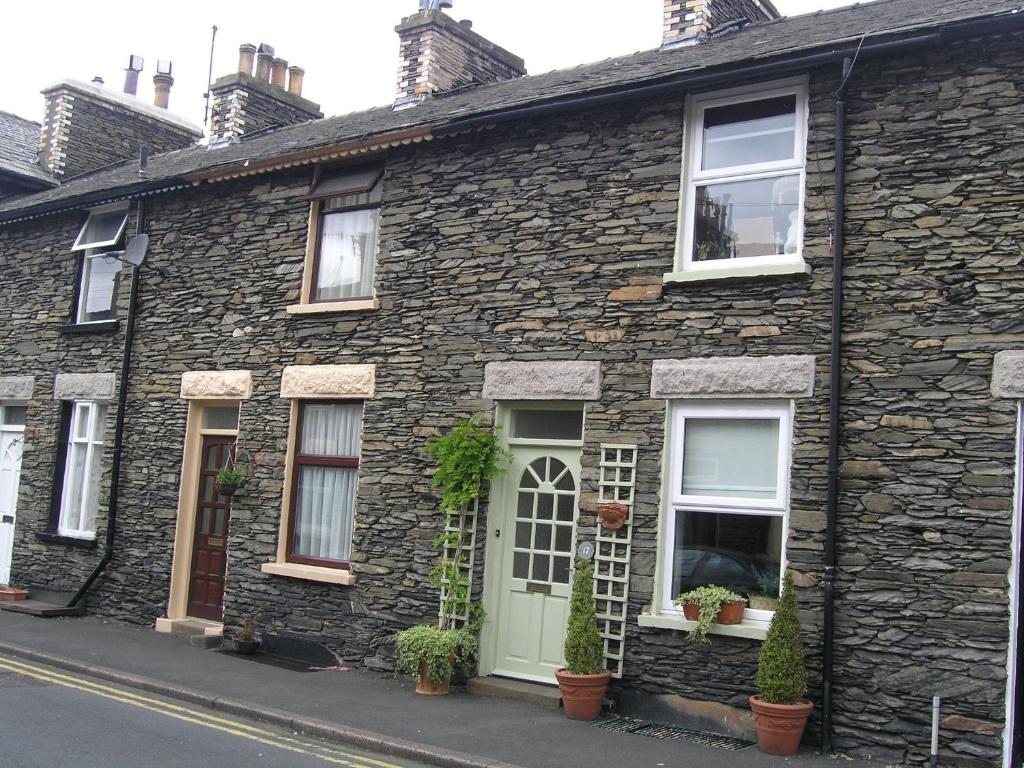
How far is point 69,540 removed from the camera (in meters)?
14.6

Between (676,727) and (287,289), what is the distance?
681 centimetres

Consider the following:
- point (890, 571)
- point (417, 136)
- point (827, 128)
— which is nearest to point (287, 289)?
point (417, 136)

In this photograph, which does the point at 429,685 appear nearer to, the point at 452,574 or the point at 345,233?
the point at 452,574

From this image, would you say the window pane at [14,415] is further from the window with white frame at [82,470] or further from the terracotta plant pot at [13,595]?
the terracotta plant pot at [13,595]

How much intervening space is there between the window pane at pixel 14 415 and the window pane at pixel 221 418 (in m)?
4.12

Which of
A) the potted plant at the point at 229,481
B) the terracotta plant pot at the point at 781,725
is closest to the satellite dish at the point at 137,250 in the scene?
the potted plant at the point at 229,481

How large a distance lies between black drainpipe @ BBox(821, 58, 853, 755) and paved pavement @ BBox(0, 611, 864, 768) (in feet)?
1.88

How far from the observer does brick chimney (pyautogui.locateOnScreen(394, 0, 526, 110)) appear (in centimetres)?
1471

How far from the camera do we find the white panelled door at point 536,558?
10.2 meters

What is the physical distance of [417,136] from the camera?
11305 millimetres

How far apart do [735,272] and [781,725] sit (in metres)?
3.73

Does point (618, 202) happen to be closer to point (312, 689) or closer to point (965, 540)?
point (965, 540)

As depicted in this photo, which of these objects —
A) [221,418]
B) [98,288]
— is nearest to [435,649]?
[221,418]

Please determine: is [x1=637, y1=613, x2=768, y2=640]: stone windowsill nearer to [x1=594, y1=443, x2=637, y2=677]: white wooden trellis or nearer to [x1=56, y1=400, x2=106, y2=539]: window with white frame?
[x1=594, y1=443, x2=637, y2=677]: white wooden trellis
